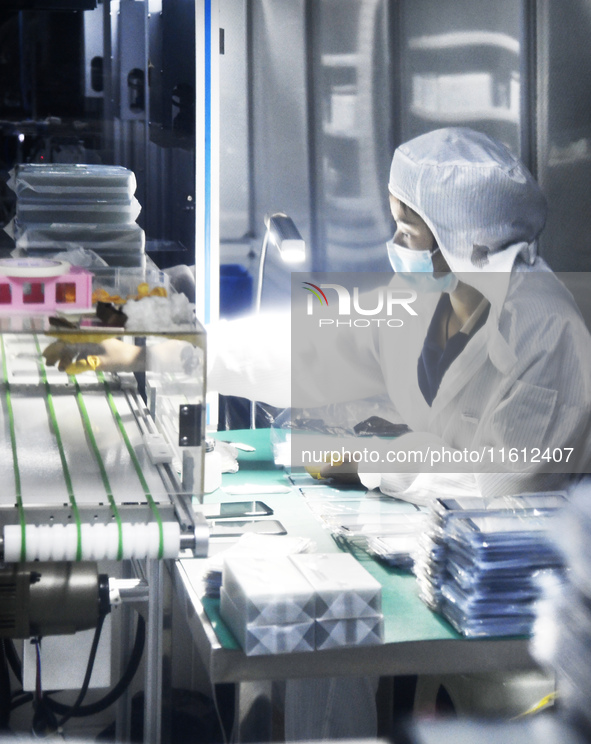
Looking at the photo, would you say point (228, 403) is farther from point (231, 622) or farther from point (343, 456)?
point (231, 622)

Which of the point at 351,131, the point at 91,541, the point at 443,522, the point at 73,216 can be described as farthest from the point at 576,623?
the point at 351,131

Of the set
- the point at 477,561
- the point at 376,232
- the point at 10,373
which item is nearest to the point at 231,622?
the point at 477,561

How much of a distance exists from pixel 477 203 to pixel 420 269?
26 cm

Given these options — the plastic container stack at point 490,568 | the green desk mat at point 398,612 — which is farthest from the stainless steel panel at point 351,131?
the plastic container stack at point 490,568

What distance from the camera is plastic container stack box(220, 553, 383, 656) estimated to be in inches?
50.5

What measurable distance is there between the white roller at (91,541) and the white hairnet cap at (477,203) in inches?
40.2

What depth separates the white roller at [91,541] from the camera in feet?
3.98

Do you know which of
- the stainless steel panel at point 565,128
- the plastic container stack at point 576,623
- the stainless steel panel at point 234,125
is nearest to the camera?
the plastic container stack at point 576,623

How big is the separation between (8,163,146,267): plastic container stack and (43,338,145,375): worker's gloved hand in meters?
0.58

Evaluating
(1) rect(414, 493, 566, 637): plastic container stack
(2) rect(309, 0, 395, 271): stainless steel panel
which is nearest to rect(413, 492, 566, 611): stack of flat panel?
(1) rect(414, 493, 566, 637): plastic container stack

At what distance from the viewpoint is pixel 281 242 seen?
2.08 metres

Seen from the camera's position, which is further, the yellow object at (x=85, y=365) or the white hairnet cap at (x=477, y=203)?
the white hairnet cap at (x=477, y=203)

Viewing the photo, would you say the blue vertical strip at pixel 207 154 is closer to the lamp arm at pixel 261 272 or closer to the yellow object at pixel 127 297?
the lamp arm at pixel 261 272

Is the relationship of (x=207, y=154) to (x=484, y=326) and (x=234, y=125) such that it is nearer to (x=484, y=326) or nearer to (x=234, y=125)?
(x=234, y=125)
